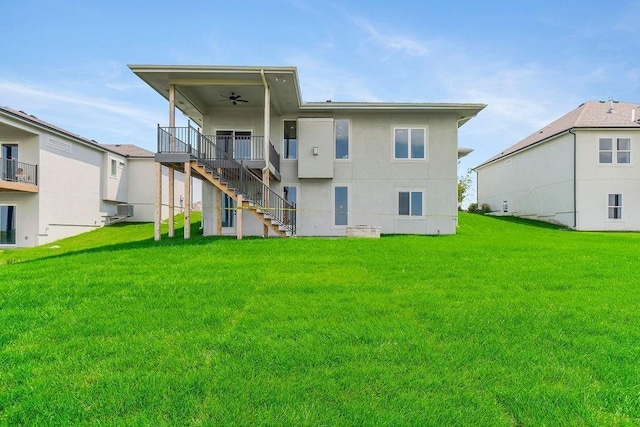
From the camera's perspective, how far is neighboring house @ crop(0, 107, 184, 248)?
18125 millimetres

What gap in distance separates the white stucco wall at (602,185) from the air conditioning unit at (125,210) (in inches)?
1099

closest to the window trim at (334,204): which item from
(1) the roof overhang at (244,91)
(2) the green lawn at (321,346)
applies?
(1) the roof overhang at (244,91)

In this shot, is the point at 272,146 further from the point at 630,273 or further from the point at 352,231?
the point at 630,273

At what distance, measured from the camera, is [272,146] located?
1510 cm

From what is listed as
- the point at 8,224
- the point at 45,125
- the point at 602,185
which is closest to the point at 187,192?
the point at 45,125

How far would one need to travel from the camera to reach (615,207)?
19.6 metres

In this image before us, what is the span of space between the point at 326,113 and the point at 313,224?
16.3 feet

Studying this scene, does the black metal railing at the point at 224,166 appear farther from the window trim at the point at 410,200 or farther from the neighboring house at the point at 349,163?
the window trim at the point at 410,200

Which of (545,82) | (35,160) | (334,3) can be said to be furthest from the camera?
(35,160)

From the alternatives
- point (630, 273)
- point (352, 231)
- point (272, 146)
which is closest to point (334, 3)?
point (272, 146)

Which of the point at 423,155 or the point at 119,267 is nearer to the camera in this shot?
the point at 119,267

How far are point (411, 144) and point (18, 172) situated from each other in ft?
63.5

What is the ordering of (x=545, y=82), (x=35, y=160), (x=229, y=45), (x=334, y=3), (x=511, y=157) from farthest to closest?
1. (x=511, y=157)
2. (x=35, y=160)
3. (x=545, y=82)
4. (x=229, y=45)
5. (x=334, y=3)

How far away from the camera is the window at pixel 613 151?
1962cm
